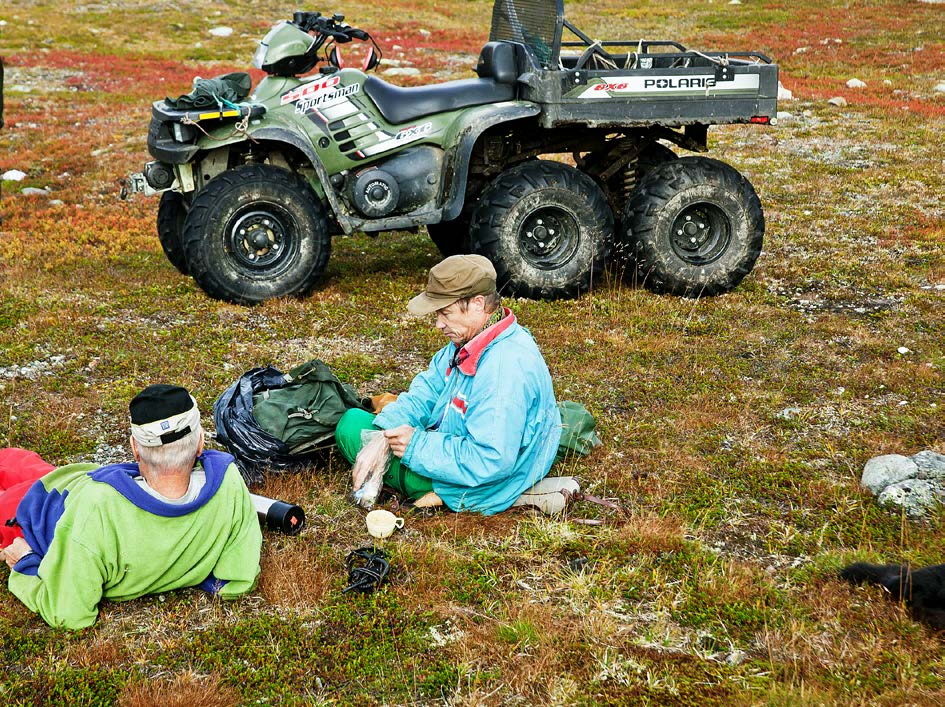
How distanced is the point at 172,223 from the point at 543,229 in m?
3.96

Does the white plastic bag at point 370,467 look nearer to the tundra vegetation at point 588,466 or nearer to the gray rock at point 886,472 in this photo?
the tundra vegetation at point 588,466

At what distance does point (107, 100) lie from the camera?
73.0 feet

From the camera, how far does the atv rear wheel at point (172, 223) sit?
958 centimetres

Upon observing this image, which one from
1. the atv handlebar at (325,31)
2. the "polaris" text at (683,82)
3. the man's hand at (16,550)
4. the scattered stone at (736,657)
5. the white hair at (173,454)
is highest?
the atv handlebar at (325,31)

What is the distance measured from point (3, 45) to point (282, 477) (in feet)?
96.9

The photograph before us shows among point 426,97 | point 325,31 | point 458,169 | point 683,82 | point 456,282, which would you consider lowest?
point 456,282

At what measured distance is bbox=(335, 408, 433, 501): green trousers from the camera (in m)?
5.23

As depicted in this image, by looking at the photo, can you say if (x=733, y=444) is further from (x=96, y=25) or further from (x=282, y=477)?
(x=96, y=25)

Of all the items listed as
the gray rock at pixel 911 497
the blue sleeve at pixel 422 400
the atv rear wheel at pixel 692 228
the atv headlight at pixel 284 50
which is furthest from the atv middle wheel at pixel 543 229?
the gray rock at pixel 911 497

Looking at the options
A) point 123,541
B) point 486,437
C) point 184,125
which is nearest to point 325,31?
point 184,125

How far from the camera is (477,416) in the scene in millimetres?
4844

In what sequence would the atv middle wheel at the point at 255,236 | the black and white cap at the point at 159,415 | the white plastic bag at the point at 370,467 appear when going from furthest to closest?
1. the atv middle wheel at the point at 255,236
2. the white plastic bag at the point at 370,467
3. the black and white cap at the point at 159,415

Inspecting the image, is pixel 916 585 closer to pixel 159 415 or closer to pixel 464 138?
pixel 159 415

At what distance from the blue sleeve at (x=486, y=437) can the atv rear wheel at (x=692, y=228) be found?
4.56m
